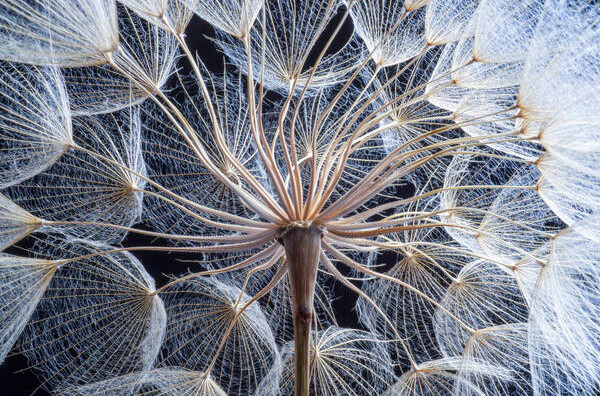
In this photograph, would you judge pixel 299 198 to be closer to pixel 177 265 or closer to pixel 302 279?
pixel 302 279

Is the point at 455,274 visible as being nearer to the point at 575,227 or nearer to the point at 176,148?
the point at 575,227

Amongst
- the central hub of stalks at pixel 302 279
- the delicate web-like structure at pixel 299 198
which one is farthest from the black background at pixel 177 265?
Result: the central hub of stalks at pixel 302 279

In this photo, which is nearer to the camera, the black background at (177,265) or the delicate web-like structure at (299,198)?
the delicate web-like structure at (299,198)

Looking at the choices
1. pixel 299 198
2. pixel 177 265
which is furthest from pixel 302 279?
pixel 177 265

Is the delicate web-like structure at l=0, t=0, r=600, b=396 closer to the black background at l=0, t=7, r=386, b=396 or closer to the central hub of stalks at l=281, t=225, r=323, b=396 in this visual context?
the central hub of stalks at l=281, t=225, r=323, b=396

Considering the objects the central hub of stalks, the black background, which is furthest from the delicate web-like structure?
the black background

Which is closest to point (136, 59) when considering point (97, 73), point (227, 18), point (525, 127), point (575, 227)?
point (97, 73)

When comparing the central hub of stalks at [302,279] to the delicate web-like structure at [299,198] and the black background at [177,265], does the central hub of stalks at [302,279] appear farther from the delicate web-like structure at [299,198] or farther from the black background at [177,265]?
the black background at [177,265]
